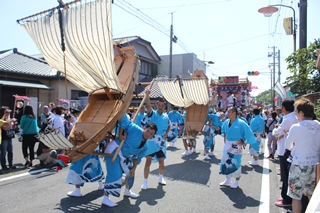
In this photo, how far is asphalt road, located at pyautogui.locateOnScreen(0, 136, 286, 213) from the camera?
4.64 metres

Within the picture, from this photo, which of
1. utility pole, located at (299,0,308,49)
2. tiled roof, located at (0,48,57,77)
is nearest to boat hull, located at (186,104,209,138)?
utility pole, located at (299,0,308,49)

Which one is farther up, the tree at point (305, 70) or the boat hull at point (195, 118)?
the tree at point (305, 70)

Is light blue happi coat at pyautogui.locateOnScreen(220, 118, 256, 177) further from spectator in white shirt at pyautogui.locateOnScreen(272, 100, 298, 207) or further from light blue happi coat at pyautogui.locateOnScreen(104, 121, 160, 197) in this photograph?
light blue happi coat at pyautogui.locateOnScreen(104, 121, 160, 197)

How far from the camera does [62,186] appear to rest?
19.1 feet

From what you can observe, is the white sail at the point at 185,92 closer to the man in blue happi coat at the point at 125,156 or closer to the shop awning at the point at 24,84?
the man in blue happi coat at the point at 125,156

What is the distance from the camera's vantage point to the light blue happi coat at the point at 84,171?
5020 mm

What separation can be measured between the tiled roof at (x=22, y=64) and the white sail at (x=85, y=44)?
425 inches

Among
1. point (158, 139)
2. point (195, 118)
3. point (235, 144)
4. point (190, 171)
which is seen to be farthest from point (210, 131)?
point (158, 139)

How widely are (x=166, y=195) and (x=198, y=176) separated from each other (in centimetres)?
174

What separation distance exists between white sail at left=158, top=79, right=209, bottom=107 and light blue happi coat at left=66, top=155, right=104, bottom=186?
185 inches

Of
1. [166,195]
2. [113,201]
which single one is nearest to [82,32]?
[113,201]

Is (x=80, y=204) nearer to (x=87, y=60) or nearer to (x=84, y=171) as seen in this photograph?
(x=84, y=171)

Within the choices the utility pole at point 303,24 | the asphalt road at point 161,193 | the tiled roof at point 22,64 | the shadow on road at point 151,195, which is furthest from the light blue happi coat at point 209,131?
the tiled roof at point 22,64

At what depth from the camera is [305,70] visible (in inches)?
337
